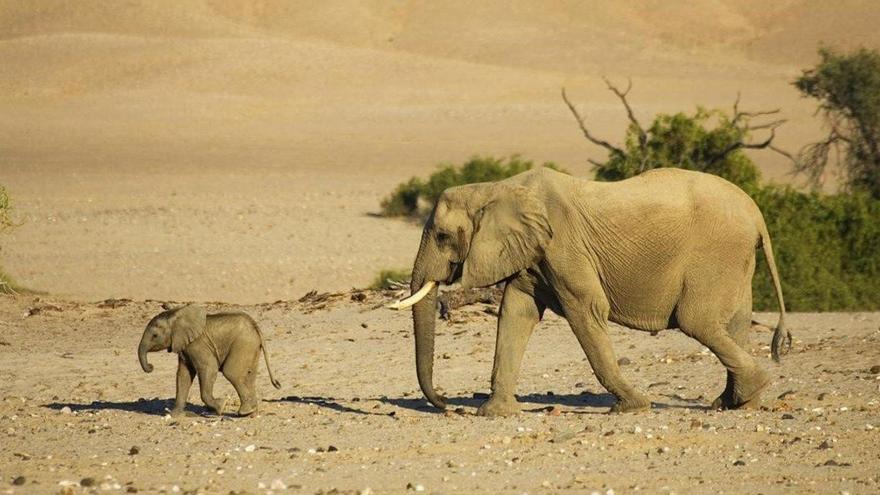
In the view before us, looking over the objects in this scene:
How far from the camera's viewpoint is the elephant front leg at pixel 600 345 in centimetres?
1104

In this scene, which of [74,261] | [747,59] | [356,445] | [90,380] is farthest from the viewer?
[747,59]

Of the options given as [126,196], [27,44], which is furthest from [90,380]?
[27,44]

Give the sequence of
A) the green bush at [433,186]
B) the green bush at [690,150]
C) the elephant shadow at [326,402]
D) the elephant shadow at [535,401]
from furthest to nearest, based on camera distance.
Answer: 1. the green bush at [433,186]
2. the green bush at [690,150]
3. the elephant shadow at [535,401]
4. the elephant shadow at [326,402]

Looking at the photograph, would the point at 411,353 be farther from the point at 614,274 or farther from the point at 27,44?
the point at 27,44

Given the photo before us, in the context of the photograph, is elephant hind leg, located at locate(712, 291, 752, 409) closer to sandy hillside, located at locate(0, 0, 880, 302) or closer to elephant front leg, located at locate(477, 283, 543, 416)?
elephant front leg, located at locate(477, 283, 543, 416)

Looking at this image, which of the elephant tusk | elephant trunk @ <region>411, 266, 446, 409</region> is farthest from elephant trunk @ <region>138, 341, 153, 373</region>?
elephant trunk @ <region>411, 266, 446, 409</region>

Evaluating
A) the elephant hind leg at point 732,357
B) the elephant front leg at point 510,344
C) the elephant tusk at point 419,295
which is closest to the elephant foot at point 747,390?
the elephant hind leg at point 732,357

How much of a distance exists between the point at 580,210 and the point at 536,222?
366 millimetres

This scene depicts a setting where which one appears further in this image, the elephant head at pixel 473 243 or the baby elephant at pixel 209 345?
the baby elephant at pixel 209 345

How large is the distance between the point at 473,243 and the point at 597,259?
869 mm

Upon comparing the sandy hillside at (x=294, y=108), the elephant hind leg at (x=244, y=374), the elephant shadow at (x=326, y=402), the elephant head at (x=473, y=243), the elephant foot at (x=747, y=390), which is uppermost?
the elephant head at (x=473, y=243)

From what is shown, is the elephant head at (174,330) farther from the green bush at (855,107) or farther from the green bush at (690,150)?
the green bush at (855,107)

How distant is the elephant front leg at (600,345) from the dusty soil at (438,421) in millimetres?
197

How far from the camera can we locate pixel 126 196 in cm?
3369
